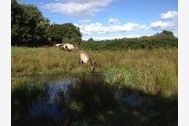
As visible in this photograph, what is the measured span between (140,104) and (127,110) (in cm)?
38

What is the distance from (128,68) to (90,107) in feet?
15.9

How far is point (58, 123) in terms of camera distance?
5.05 metres

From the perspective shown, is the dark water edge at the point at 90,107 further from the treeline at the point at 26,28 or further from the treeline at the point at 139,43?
the treeline at the point at 26,28

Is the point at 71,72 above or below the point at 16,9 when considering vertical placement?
below

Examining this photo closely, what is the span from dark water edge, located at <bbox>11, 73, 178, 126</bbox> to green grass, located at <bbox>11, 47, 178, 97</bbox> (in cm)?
38

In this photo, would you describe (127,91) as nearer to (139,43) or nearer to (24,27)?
(139,43)

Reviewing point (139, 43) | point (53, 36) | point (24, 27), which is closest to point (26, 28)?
point (24, 27)

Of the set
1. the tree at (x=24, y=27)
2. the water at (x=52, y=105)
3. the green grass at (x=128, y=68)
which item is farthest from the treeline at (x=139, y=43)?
the water at (x=52, y=105)

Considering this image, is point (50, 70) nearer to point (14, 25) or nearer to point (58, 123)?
point (58, 123)

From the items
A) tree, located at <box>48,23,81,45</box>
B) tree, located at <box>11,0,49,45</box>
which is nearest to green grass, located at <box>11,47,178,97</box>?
tree, located at <box>11,0,49,45</box>

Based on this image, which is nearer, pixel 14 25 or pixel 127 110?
pixel 127 110

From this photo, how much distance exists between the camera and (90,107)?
18.7 feet

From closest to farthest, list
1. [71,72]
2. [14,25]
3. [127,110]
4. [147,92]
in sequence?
1. [127,110]
2. [147,92]
3. [71,72]
4. [14,25]
